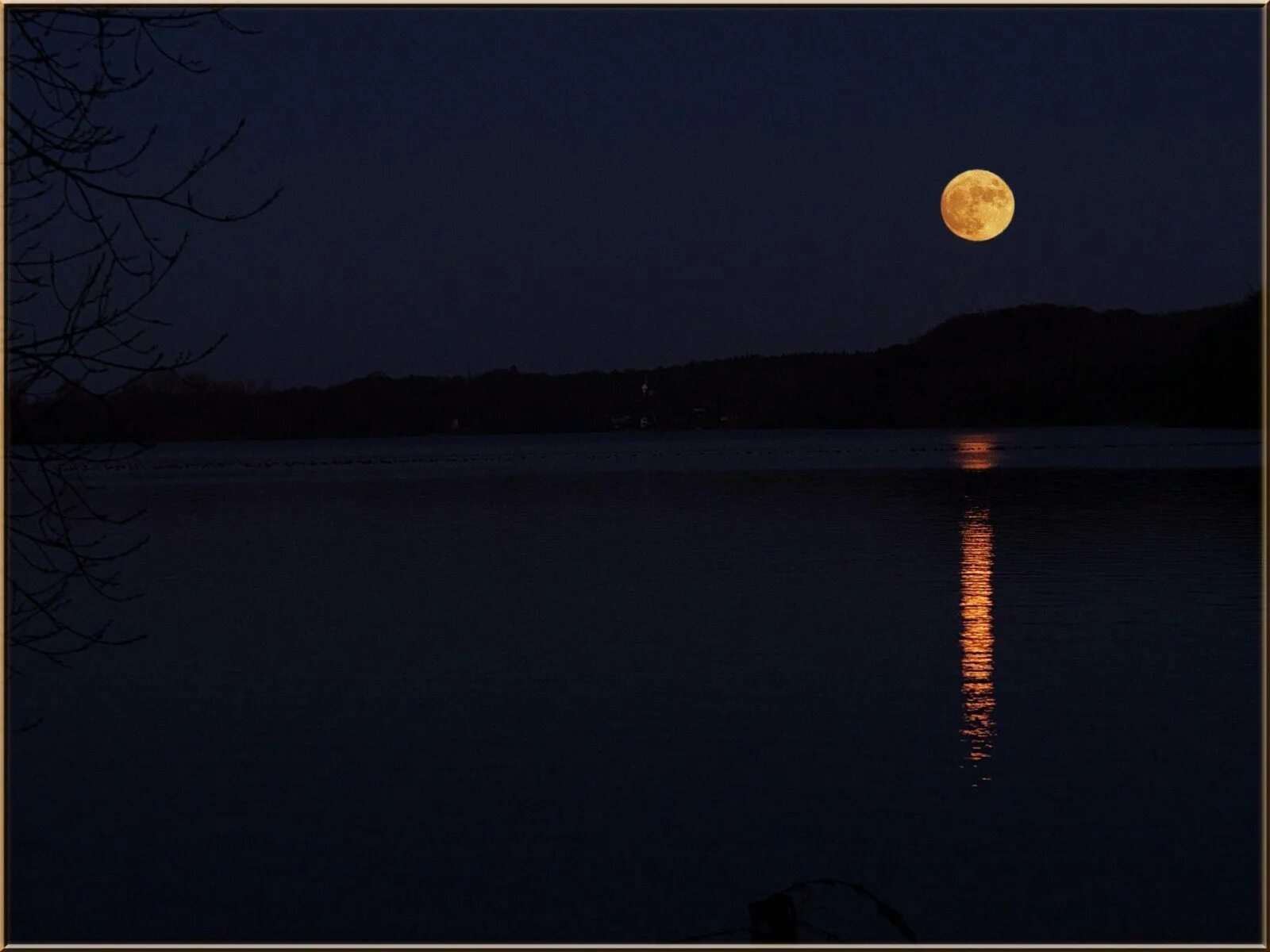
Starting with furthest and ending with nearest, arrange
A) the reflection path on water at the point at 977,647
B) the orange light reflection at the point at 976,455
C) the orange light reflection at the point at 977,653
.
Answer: the orange light reflection at the point at 976,455 < the orange light reflection at the point at 977,653 < the reflection path on water at the point at 977,647

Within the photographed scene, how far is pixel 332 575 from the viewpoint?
1495 inches

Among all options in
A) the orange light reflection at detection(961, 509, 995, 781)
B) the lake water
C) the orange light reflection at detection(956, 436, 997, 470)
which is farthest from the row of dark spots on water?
the lake water

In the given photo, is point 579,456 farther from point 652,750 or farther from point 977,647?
point 652,750

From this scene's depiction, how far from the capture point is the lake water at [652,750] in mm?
12344

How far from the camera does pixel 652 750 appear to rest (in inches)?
680

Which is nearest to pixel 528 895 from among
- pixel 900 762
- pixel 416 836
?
pixel 416 836

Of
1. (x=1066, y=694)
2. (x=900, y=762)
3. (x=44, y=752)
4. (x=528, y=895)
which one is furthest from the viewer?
(x=1066, y=694)

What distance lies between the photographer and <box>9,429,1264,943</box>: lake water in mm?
12344

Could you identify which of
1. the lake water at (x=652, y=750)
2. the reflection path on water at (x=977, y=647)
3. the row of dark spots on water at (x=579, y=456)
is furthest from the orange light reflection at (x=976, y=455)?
the lake water at (x=652, y=750)

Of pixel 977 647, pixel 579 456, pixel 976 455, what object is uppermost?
pixel 977 647

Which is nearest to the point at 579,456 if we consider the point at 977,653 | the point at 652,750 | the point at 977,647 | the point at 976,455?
the point at 976,455

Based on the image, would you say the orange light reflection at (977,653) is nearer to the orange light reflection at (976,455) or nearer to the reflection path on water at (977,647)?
the reflection path on water at (977,647)

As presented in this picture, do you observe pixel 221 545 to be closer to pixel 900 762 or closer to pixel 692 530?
pixel 692 530

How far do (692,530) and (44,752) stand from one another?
33.0 meters
